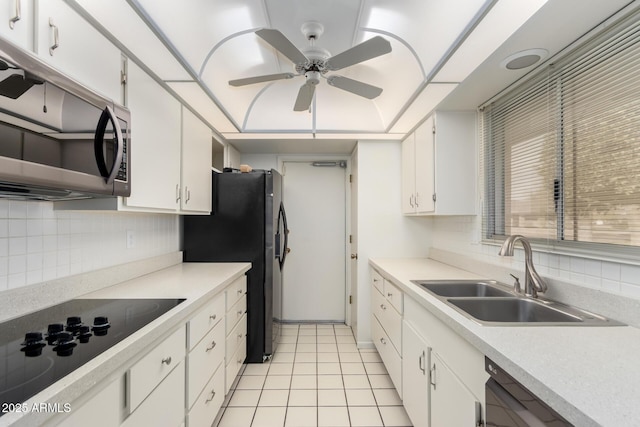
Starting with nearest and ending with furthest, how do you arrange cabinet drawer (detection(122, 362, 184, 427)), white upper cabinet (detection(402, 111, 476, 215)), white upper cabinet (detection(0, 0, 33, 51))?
white upper cabinet (detection(0, 0, 33, 51)), cabinet drawer (detection(122, 362, 184, 427)), white upper cabinet (detection(402, 111, 476, 215))

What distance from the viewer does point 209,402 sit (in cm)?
165

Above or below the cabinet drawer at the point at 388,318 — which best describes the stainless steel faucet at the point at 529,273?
above

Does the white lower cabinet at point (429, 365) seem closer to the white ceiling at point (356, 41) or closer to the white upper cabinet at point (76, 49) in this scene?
the white ceiling at point (356, 41)

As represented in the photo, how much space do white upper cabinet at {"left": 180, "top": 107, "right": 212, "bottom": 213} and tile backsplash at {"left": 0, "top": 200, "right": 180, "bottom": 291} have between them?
35 centimetres

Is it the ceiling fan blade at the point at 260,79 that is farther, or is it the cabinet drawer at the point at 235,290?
the cabinet drawer at the point at 235,290

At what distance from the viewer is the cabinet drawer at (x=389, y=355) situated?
1976 millimetres

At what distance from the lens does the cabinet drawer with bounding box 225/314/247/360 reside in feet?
6.64

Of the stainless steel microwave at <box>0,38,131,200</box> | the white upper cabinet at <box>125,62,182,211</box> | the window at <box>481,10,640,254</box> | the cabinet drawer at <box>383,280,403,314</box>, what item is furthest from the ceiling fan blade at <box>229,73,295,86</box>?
the cabinet drawer at <box>383,280,403,314</box>

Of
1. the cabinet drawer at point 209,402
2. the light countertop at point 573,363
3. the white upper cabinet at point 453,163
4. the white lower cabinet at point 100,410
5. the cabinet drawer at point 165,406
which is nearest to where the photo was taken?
the light countertop at point 573,363

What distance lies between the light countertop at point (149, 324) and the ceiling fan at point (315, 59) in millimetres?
1248

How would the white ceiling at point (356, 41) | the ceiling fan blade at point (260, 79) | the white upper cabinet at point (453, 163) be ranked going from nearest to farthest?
the white ceiling at point (356, 41) → the ceiling fan blade at point (260, 79) → the white upper cabinet at point (453, 163)

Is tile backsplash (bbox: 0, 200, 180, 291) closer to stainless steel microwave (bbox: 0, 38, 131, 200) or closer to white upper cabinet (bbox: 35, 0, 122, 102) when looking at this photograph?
stainless steel microwave (bbox: 0, 38, 131, 200)

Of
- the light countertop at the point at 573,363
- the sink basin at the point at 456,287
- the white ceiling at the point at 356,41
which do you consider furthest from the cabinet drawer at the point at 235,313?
the white ceiling at the point at 356,41

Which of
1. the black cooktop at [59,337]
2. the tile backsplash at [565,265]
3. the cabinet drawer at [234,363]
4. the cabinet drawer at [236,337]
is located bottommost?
the cabinet drawer at [234,363]
